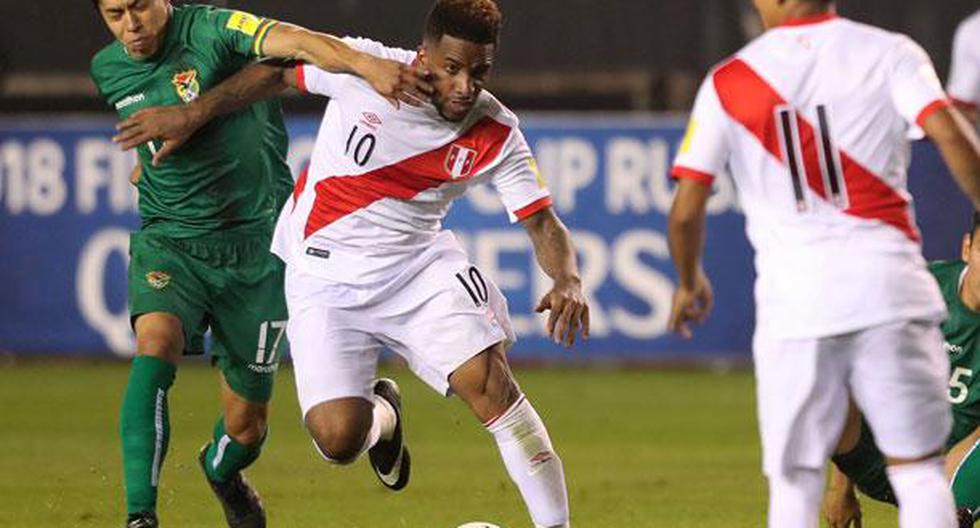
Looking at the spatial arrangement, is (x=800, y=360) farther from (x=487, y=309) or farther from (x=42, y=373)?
→ (x=42, y=373)

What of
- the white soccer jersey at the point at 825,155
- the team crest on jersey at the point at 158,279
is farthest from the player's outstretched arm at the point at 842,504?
the team crest on jersey at the point at 158,279

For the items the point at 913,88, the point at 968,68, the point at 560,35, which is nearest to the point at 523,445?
the point at 968,68

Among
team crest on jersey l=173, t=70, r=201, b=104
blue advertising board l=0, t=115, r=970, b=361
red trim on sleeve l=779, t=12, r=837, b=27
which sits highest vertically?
red trim on sleeve l=779, t=12, r=837, b=27

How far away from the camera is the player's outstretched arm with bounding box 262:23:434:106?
7.34m

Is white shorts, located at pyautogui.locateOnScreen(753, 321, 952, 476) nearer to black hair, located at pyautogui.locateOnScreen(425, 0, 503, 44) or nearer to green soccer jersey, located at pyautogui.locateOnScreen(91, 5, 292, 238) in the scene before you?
black hair, located at pyautogui.locateOnScreen(425, 0, 503, 44)

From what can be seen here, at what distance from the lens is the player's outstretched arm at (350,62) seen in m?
7.34

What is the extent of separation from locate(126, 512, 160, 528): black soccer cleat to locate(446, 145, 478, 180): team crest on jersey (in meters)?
1.58

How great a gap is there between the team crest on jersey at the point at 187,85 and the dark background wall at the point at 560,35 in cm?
975

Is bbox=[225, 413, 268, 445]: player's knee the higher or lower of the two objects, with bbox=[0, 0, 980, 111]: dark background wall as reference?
higher

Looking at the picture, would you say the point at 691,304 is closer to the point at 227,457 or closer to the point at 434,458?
the point at 227,457

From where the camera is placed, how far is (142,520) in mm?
7758

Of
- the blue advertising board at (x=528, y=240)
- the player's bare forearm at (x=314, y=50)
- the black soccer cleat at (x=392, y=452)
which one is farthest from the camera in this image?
the blue advertising board at (x=528, y=240)

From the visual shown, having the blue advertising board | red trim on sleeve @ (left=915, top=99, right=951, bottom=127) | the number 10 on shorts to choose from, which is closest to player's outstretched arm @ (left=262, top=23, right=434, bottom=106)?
the number 10 on shorts

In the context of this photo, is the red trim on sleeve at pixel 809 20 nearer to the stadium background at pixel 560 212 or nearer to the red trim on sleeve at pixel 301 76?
the red trim on sleeve at pixel 301 76
